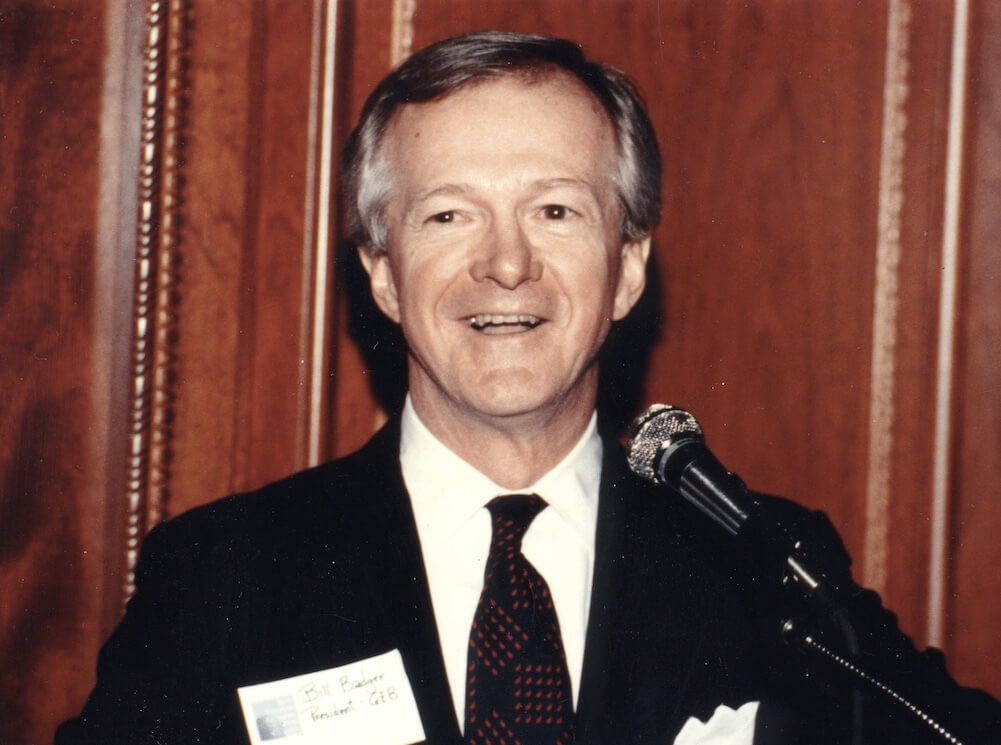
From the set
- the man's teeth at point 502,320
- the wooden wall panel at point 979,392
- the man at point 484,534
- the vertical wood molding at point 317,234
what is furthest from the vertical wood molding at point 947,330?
the vertical wood molding at point 317,234

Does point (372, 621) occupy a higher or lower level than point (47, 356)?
lower

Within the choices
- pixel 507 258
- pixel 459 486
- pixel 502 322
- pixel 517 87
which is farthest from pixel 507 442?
pixel 517 87

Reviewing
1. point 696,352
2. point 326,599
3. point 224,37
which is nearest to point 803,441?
point 696,352

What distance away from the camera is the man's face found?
1.67 meters

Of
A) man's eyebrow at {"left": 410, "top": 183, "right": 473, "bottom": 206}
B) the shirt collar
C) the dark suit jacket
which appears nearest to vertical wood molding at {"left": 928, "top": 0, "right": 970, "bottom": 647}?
the dark suit jacket

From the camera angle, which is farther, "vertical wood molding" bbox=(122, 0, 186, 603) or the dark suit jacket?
"vertical wood molding" bbox=(122, 0, 186, 603)

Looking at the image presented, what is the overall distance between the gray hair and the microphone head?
707 mm

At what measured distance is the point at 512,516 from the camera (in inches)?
63.3

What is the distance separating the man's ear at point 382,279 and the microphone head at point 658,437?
754 millimetres

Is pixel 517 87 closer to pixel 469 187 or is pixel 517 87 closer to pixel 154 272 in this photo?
pixel 469 187

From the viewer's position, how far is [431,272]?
1.72m

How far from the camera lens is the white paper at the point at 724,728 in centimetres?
138

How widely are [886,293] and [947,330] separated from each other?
0.17 metres

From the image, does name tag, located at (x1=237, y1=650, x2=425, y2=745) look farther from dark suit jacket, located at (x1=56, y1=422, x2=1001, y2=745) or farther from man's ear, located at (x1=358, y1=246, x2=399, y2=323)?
man's ear, located at (x1=358, y1=246, x2=399, y2=323)
